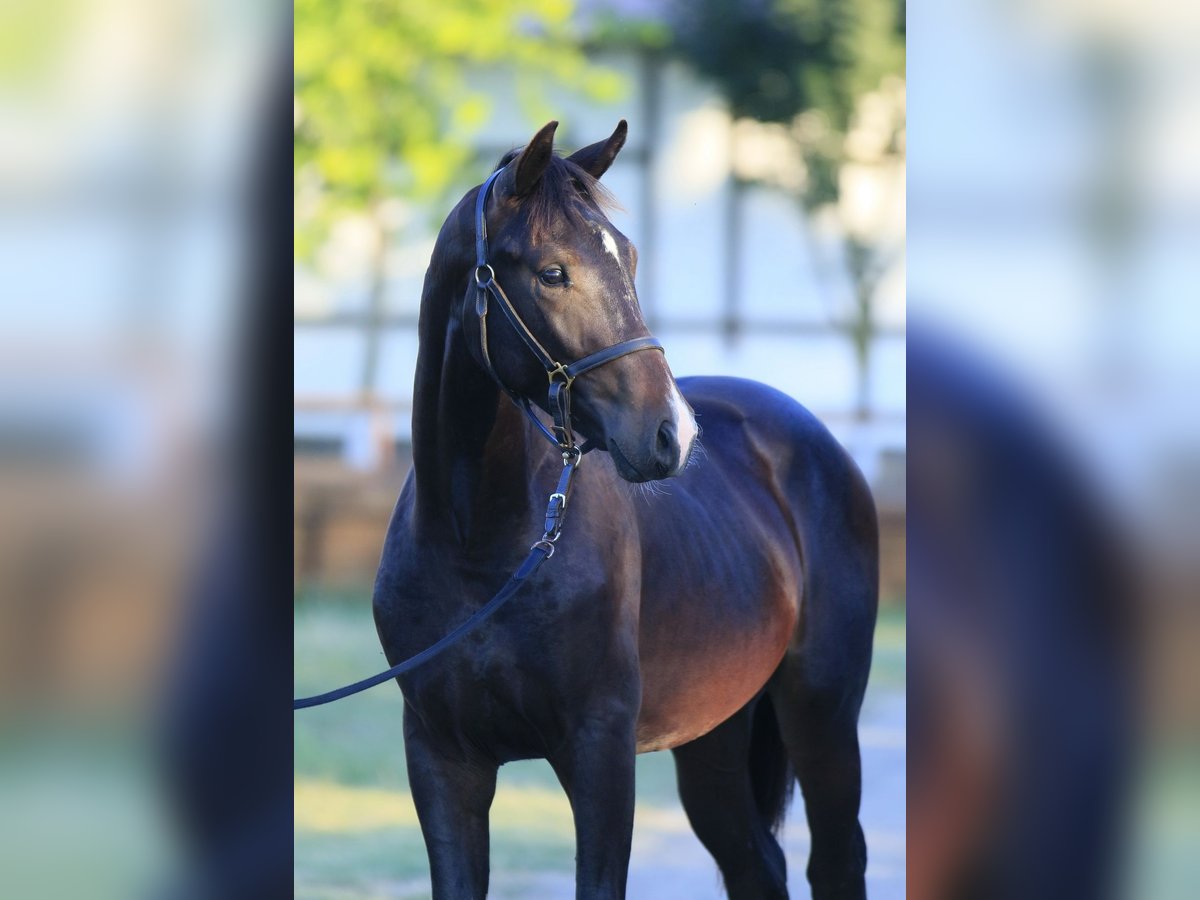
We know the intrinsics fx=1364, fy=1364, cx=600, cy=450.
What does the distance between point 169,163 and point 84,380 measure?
0.38 metres

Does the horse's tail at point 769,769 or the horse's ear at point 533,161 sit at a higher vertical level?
the horse's ear at point 533,161

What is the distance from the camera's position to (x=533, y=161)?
254 cm

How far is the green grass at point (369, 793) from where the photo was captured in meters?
4.39

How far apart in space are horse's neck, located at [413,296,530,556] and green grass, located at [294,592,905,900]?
194cm

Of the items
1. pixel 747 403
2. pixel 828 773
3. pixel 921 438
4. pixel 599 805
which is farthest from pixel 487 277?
pixel 828 773

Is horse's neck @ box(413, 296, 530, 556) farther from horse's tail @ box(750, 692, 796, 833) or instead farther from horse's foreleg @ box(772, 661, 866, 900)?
horse's tail @ box(750, 692, 796, 833)

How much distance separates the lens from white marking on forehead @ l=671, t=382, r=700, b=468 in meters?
2.44

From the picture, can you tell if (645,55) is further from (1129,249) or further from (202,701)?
(202,701)

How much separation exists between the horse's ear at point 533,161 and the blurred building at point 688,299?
1866 mm

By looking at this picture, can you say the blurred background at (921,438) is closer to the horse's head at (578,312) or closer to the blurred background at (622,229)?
the horse's head at (578,312)

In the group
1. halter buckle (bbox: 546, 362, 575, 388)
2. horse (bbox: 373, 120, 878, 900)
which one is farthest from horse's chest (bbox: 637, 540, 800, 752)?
halter buckle (bbox: 546, 362, 575, 388)

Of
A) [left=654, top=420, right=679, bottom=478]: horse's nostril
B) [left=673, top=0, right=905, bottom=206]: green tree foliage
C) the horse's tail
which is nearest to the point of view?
[left=654, top=420, right=679, bottom=478]: horse's nostril

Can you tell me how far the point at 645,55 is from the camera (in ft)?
14.5

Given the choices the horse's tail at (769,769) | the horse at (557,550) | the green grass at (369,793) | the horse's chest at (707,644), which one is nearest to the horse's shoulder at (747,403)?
the horse at (557,550)
